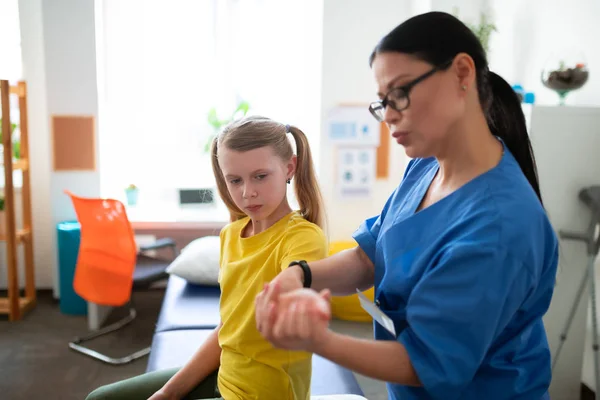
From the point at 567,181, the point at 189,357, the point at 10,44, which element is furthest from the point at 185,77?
the point at 567,181

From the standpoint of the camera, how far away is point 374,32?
11.6 feet

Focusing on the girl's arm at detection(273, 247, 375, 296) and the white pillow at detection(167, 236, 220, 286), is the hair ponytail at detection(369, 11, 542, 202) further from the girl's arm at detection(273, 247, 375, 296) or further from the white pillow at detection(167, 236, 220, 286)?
the white pillow at detection(167, 236, 220, 286)

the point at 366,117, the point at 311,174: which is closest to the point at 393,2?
the point at 366,117

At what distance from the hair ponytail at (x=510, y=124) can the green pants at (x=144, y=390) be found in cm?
90

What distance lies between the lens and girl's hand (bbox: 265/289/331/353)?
66cm

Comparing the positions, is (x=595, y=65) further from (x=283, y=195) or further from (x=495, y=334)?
(x=495, y=334)

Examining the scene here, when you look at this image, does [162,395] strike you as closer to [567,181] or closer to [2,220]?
[567,181]

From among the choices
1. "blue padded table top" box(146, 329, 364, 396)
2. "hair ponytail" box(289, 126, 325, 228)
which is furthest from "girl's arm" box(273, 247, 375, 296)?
"blue padded table top" box(146, 329, 364, 396)

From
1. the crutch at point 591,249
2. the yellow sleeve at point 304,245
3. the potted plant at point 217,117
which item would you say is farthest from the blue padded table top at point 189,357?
the potted plant at point 217,117

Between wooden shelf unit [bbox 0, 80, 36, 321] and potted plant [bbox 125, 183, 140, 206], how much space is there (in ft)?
2.08

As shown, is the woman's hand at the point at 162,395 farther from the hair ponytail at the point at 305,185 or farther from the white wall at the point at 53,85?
the white wall at the point at 53,85

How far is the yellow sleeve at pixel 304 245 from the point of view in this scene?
43.6 inches

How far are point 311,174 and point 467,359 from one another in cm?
70

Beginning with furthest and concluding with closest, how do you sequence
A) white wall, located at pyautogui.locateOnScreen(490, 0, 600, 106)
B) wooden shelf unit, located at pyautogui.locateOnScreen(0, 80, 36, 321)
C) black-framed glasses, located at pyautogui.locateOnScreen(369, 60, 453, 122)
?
wooden shelf unit, located at pyautogui.locateOnScreen(0, 80, 36, 321)
white wall, located at pyautogui.locateOnScreen(490, 0, 600, 106)
black-framed glasses, located at pyautogui.locateOnScreen(369, 60, 453, 122)
